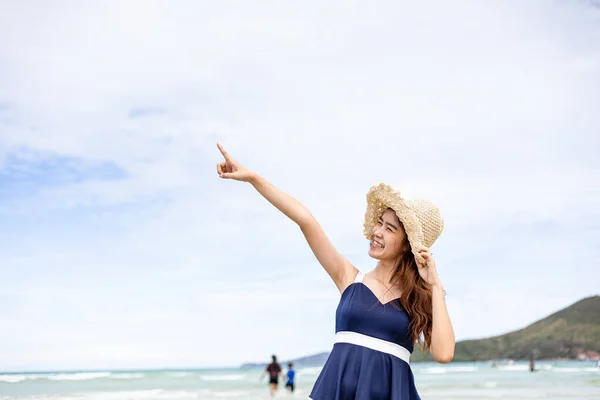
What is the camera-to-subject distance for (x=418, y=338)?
3.02m

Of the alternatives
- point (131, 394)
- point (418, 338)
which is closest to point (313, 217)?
point (418, 338)

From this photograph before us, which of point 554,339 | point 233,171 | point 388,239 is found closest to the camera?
point 233,171

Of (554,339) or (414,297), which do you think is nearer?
(414,297)

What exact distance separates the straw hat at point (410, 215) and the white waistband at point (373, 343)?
324mm

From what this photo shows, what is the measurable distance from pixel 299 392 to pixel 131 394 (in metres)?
4.76

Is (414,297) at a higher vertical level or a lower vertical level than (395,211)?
lower

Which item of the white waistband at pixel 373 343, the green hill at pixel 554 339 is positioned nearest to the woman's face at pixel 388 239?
the white waistband at pixel 373 343

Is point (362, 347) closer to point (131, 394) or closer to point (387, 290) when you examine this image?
point (387, 290)

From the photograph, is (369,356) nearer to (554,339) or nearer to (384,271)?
(384,271)

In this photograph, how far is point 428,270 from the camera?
2988 mm

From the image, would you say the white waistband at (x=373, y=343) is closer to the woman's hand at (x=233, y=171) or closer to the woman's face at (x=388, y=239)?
the woman's face at (x=388, y=239)

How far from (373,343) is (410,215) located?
486 millimetres

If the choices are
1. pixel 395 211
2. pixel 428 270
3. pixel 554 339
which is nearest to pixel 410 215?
pixel 395 211

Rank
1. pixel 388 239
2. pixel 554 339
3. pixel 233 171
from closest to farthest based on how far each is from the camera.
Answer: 1. pixel 233 171
2. pixel 388 239
3. pixel 554 339
